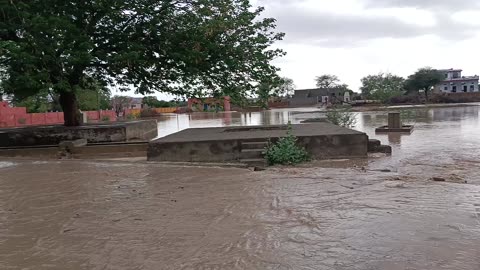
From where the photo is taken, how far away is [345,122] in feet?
63.6

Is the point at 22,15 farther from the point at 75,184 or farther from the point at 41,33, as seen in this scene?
the point at 75,184

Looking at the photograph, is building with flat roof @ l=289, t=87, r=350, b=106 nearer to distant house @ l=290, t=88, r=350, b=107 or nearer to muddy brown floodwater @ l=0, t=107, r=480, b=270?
distant house @ l=290, t=88, r=350, b=107

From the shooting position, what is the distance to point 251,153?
474 inches

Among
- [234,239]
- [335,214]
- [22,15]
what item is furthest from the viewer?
[22,15]

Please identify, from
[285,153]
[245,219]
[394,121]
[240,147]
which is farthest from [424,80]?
[245,219]

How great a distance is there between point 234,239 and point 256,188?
3.03m

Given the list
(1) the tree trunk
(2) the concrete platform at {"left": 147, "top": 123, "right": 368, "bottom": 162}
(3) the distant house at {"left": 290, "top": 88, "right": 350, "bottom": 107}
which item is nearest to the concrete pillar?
(2) the concrete platform at {"left": 147, "top": 123, "right": 368, "bottom": 162}

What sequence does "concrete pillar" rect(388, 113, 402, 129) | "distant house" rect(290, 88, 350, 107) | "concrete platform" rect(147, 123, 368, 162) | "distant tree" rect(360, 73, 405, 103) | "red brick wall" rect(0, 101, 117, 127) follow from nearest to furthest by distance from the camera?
"concrete platform" rect(147, 123, 368, 162) < "concrete pillar" rect(388, 113, 402, 129) < "red brick wall" rect(0, 101, 117, 127) < "distant tree" rect(360, 73, 405, 103) < "distant house" rect(290, 88, 350, 107)

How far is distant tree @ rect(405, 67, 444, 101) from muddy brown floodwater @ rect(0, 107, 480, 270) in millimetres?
81107

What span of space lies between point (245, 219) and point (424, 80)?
8767cm

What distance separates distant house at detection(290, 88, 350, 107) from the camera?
103812mm

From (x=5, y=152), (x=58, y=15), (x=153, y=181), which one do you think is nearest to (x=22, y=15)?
(x=58, y=15)

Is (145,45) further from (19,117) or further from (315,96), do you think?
(315,96)

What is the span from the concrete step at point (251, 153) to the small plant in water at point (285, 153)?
0.30 m
